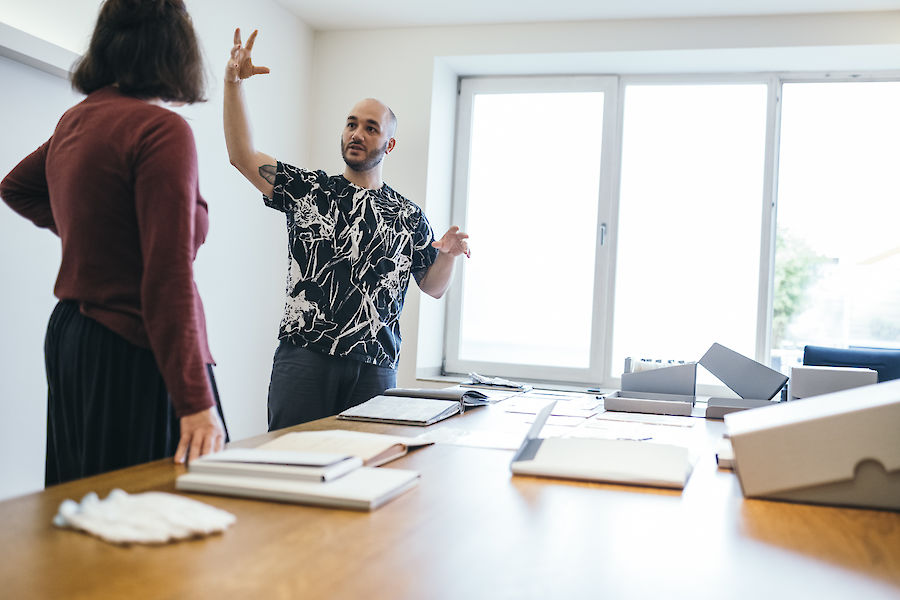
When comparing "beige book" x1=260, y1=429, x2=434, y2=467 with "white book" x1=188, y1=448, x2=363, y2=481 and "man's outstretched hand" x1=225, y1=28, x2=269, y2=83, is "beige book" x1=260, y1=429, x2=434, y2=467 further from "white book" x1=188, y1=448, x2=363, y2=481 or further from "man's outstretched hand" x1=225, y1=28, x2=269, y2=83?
"man's outstretched hand" x1=225, y1=28, x2=269, y2=83

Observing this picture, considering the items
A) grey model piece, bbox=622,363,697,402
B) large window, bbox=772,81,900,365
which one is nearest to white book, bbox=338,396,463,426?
grey model piece, bbox=622,363,697,402

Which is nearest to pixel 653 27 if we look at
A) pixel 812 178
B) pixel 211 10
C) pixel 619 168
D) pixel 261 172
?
pixel 619 168

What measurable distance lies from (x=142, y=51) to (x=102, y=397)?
0.61 metres

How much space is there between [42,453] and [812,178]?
3940 millimetres

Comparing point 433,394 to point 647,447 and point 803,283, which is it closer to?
point 647,447

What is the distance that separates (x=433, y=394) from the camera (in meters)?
2.13

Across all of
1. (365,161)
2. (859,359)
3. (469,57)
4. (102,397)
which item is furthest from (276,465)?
(469,57)

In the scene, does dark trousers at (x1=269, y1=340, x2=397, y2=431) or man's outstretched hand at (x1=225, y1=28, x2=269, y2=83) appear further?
dark trousers at (x1=269, y1=340, x2=397, y2=431)

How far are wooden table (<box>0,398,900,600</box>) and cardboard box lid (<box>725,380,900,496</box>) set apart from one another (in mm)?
41

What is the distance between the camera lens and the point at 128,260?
1.38m

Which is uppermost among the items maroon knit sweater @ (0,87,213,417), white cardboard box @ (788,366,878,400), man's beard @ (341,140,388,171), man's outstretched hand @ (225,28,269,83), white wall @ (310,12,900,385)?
white wall @ (310,12,900,385)

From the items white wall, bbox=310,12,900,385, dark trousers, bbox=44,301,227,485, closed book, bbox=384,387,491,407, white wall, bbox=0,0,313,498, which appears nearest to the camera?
dark trousers, bbox=44,301,227,485

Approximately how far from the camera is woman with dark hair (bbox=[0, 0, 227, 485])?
1287 millimetres

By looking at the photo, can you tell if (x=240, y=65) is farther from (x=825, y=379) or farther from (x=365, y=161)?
(x=825, y=379)
